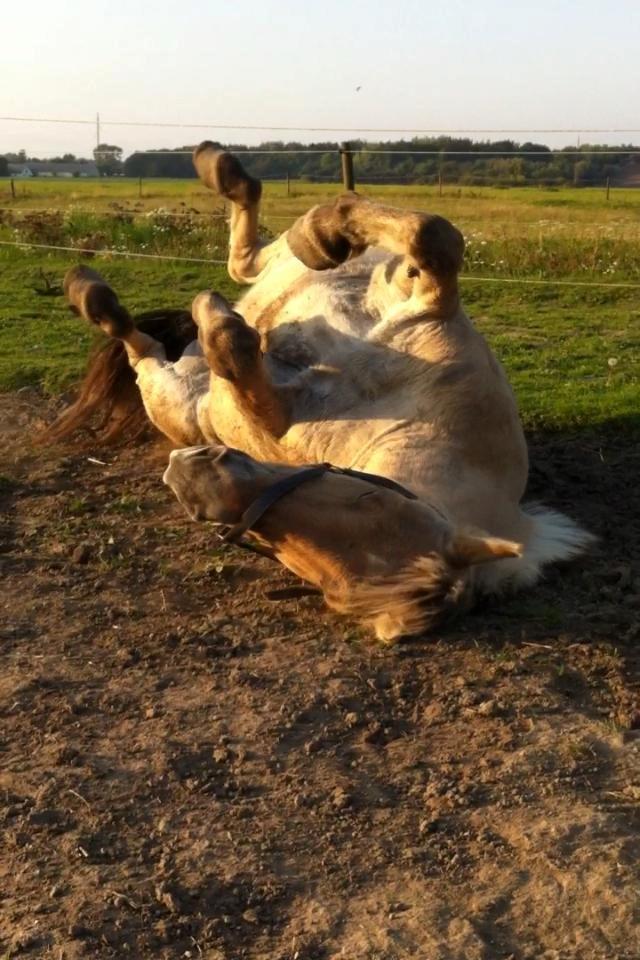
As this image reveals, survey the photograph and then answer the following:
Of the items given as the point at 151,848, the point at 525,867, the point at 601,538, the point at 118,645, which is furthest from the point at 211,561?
the point at 525,867

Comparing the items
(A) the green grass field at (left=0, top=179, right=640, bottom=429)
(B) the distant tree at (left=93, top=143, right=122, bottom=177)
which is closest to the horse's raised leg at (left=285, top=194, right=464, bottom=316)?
(A) the green grass field at (left=0, top=179, right=640, bottom=429)

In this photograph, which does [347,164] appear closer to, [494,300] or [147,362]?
[494,300]

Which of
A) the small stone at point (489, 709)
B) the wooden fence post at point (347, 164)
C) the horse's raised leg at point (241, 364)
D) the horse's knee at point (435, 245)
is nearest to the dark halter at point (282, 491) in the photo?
the small stone at point (489, 709)

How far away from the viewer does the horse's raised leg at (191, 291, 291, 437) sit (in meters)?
4.32

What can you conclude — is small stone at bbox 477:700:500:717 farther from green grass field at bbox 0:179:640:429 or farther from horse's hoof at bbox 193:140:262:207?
horse's hoof at bbox 193:140:262:207

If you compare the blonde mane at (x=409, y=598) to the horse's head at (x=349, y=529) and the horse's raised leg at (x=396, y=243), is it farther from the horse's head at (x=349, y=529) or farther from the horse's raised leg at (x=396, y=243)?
the horse's raised leg at (x=396, y=243)

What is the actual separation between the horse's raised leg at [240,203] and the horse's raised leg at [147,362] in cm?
65

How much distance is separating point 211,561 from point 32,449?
2005 mm

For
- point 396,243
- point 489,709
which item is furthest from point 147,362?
point 489,709

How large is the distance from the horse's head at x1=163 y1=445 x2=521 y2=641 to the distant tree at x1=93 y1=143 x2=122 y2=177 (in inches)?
770

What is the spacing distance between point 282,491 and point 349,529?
240mm

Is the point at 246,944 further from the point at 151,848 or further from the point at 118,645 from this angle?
the point at 118,645

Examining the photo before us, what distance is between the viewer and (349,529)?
3.49 metres

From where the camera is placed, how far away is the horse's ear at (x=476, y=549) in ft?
10.6
